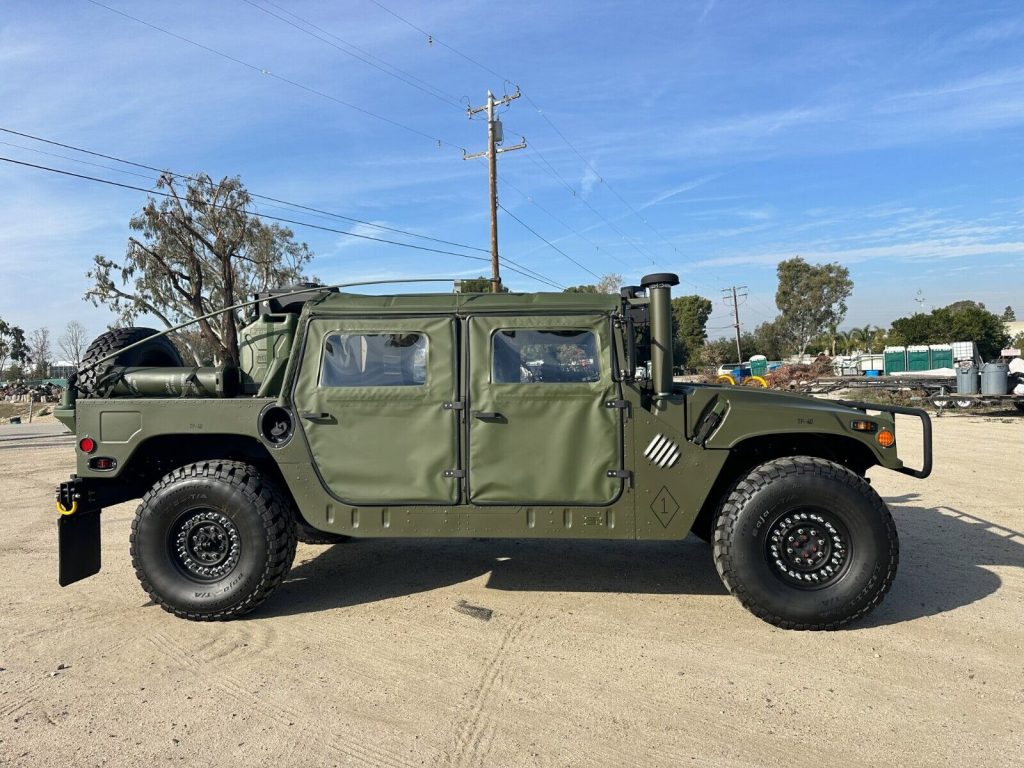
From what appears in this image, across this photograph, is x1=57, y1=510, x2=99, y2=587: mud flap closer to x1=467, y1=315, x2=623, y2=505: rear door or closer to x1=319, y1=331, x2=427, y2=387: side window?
x1=319, y1=331, x2=427, y2=387: side window

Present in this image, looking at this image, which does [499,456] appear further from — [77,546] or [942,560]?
[942,560]

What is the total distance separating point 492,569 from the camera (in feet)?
17.3

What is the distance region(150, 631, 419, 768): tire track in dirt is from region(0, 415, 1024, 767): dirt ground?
10mm

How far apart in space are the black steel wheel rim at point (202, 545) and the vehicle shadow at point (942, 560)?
395 cm

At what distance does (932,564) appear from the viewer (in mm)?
5188

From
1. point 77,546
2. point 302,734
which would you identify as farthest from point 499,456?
point 77,546

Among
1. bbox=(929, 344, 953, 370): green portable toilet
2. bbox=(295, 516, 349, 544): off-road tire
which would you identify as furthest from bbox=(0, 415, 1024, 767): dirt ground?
bbox=(929, 344, 953, 370): green portable toilet

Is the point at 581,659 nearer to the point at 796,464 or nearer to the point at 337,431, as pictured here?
the point at 796,464

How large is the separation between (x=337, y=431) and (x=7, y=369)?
92.7 meters

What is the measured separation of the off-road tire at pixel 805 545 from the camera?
3.93 meters

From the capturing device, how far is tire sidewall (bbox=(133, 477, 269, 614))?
4.17 m

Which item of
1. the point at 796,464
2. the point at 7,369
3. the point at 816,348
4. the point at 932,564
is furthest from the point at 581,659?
the point at 7,369

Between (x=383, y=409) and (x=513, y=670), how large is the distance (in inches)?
68.1

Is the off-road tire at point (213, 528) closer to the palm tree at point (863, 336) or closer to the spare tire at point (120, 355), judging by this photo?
the spare tire at point (120, 355)
